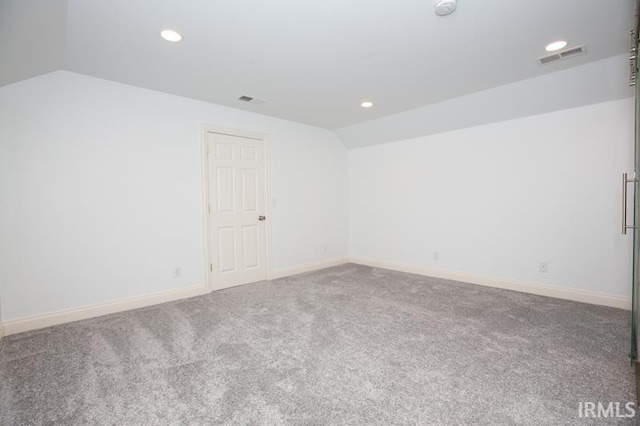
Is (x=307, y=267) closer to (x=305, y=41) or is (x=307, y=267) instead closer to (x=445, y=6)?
(x=305, y=41)

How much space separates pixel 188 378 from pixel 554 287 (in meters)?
3.99

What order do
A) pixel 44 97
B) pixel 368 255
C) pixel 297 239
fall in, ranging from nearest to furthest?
pixel 44 97
pixel 297 239
pixel 368 255

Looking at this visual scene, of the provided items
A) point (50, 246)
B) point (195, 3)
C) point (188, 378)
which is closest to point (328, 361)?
point (188, 378)

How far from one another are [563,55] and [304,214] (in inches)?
147

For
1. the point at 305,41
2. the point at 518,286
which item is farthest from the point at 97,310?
the point at 518,286

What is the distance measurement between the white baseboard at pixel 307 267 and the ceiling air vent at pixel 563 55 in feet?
13.0

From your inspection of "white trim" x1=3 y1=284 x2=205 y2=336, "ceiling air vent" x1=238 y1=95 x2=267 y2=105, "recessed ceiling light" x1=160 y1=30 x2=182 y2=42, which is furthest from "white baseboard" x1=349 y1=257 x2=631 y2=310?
"recessed ceiling light" x1=160 y1=30 x2=182 y2=42

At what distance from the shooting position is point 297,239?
16.1ft

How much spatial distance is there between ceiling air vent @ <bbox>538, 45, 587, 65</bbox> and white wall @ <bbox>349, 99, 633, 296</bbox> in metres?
0.93

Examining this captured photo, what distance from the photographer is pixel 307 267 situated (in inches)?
198

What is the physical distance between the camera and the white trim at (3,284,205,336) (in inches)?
106

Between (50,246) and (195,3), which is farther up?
(195,3)

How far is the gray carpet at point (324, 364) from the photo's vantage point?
64.7 inches

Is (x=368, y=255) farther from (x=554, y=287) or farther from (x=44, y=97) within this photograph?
(x=44, y=97)
